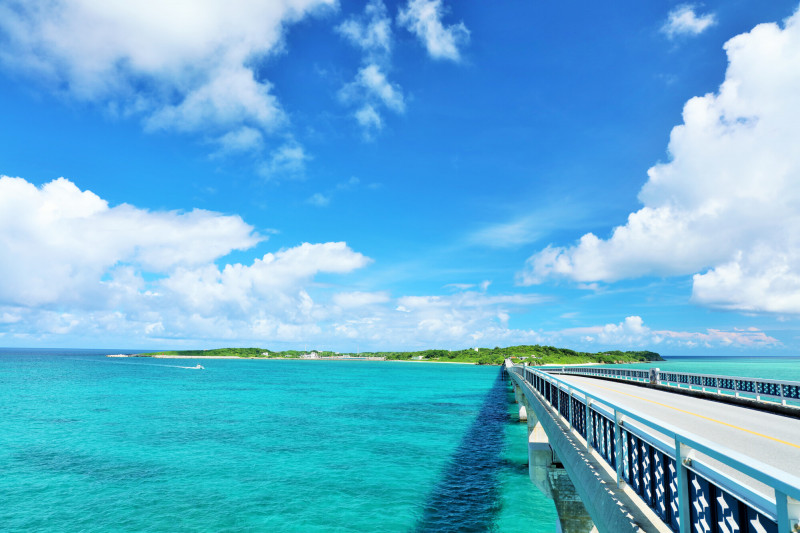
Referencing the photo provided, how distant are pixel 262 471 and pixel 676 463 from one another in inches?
954

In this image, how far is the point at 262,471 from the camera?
24.5m

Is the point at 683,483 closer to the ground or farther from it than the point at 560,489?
farther from it

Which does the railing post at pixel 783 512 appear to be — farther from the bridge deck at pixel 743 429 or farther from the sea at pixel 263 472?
the sea at pixel 263 472

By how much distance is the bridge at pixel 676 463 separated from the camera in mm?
3549

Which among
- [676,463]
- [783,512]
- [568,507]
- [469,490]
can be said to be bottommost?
[469,490]

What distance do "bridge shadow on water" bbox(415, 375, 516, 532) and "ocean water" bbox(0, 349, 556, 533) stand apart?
7 centimetres

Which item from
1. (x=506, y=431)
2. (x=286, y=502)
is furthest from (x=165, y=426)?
(x=506, y=431)

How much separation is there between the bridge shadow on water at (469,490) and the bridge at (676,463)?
4148 mm

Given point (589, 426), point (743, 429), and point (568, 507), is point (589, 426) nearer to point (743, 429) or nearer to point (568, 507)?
point (568, 507)

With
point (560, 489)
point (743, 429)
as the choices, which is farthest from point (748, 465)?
point (560, 489)

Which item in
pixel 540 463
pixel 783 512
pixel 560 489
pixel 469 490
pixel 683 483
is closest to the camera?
pixel 783 512

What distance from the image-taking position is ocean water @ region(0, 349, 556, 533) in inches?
713

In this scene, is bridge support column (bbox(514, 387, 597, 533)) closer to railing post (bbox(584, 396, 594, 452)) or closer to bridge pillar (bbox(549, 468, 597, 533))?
bridge pillar (bbox(549, 468, 597, 533))

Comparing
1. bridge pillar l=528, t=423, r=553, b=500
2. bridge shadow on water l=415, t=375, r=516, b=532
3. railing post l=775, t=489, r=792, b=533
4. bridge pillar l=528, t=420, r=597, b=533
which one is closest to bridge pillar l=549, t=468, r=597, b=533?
bridge pillar l=528, t=420, r=597, b=533
